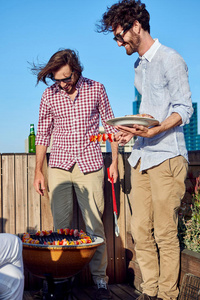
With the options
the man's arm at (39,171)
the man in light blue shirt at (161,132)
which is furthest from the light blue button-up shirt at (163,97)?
the man's arm at (39,171)

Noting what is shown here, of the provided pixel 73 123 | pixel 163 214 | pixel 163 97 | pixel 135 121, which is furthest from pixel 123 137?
pixel 73 123

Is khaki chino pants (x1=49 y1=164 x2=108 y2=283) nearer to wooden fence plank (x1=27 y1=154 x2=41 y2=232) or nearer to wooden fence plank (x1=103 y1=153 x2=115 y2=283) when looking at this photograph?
wooden fence plank (x1=27 y1=154 x2=41 y2=232)

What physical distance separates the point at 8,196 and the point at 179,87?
6.20ft

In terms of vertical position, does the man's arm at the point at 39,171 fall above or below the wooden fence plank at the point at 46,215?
above

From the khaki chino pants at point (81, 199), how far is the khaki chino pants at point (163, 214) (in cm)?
47

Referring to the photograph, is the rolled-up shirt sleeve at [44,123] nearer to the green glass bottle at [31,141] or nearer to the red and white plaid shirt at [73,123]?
the red and white plaid shirt at [73,123]

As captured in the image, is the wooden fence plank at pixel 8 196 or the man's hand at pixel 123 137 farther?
the wooden fence plank at pixel 8 196

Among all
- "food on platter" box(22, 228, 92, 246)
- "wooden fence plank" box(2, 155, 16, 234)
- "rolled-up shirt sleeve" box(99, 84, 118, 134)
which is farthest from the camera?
"wooden fence plank" box(2, 155, 16, 234)

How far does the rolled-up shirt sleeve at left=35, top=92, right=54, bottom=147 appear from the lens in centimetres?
344

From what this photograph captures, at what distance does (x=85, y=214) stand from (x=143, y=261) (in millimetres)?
646

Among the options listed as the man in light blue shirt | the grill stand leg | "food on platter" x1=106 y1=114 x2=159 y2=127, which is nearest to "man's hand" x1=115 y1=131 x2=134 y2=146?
the man in light blue shirt

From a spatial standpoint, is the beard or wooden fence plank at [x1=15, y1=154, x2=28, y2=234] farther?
wooden fence plank at [x1=15, y1=154, x2=28, y2=234]

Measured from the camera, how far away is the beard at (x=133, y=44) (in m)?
2.88

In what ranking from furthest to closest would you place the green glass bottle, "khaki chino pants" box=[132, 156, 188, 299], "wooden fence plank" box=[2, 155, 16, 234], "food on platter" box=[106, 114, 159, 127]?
the green glass bottle
"wooden fence plank" box=[2, 155, 16, 234]
"khaki chino pants" box=[132, 156, 188, 299]
"food on platter" box=[106, 114, 159, 127]
